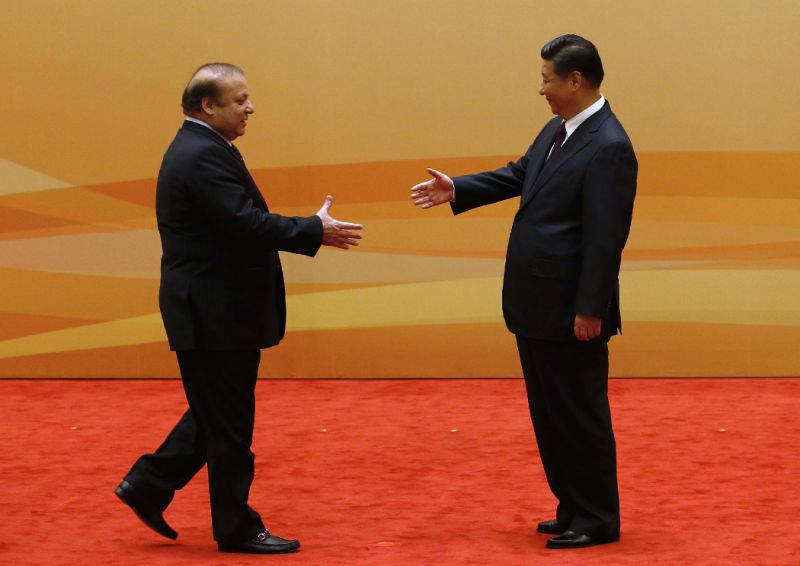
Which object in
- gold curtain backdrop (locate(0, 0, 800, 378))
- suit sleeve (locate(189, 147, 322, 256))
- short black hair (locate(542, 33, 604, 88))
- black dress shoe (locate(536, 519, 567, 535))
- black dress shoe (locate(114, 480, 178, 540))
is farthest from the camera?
gold curtain backdrop (locate(0, 0, 800, 378))

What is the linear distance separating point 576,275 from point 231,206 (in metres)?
0.94

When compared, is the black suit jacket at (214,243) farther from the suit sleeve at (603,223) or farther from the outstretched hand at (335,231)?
the suit sleeve at (603,223)

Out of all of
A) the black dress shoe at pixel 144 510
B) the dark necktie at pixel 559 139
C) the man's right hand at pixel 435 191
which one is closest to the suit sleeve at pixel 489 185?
the man's right hand at pixel 435 191

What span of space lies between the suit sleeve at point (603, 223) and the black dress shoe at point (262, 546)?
1.02 metres

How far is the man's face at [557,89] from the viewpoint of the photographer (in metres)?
3.64

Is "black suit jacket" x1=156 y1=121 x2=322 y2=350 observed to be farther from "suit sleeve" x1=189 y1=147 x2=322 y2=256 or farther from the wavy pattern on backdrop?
the wavy pattern on backdrop

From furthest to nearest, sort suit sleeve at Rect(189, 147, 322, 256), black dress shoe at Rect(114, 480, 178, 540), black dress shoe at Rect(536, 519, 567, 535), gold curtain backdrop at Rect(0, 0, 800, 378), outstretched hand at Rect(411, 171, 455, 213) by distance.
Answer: gold curtain backdrop at Rect(0, 0, 800, 378), outstretched hand at Rect(411, 171, 455, 213), black dress shoe at Rect(536, 519, 567, 535), black dress shoe at Rect(114, 480, 178, 540), suit sleeve at Rect(189, 147, 322, 256)

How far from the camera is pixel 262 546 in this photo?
3672mm

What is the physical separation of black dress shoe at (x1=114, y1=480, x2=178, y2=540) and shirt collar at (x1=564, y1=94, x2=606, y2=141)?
1.55m

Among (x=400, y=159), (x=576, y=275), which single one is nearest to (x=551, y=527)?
(x=576, y=275)

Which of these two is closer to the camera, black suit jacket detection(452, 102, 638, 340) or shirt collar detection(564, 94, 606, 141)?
black suit jacket detection(452, 102, 638, 340)

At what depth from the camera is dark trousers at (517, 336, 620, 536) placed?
3664mm

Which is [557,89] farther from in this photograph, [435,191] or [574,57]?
[435,191]

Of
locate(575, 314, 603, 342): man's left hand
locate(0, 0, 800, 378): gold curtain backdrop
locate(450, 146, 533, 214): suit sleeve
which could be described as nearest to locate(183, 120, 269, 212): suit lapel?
locate(450, 146, 533, 214): suit sleeve
